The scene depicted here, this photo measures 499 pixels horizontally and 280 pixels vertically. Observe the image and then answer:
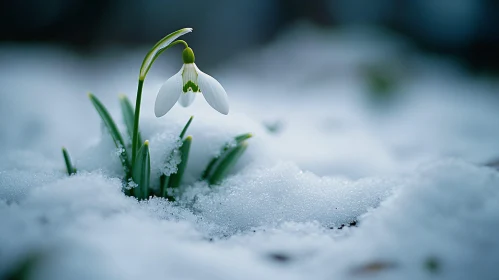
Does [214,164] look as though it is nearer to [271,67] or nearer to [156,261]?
[156,261]

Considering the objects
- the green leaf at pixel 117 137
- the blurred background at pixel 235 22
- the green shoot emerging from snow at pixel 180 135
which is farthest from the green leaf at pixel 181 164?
the blurred background at pixel 235 22

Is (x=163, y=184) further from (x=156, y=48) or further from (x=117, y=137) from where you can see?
(x=156, y=48)

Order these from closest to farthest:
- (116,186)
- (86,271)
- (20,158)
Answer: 1. (86,271)
2. (116,186)
3. (20,158)

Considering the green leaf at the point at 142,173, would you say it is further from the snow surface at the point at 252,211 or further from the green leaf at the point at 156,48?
the green leaf at the point at 156,48

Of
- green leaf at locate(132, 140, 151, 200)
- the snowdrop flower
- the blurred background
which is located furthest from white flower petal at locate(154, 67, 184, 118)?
the blurred background

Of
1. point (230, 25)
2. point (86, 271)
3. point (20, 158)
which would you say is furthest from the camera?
point (230, 25)

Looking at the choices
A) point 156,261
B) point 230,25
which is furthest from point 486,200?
point 230,25

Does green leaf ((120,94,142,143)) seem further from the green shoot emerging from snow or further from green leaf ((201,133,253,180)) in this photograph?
green leaf ((201,133,253,180))

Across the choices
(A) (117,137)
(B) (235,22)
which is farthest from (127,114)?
(B) (235,22)
